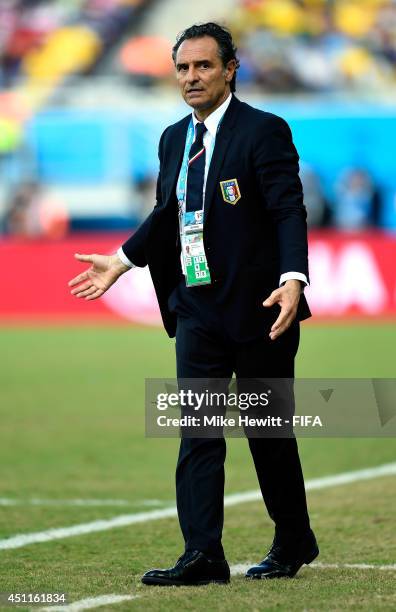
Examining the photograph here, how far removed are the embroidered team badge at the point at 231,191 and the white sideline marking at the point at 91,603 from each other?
1525mm

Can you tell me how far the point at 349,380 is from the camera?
13.3m

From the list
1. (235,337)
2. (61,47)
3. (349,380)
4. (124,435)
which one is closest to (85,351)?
(349,380)

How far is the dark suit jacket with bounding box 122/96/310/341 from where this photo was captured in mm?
4910

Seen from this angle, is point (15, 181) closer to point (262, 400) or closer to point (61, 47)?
point (61, 47)

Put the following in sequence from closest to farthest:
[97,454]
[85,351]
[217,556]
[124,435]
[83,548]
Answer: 1. [217,556]
2. [83,548]
3. [97,454]
4. [124,435]
5. [85,351]

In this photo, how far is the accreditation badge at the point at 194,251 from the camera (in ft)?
16.5

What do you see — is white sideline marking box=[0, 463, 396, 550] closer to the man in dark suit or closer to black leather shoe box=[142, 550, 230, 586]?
black leather shoe box=[142, 550, 230, 586]

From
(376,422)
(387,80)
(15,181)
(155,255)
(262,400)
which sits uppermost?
(387,80)

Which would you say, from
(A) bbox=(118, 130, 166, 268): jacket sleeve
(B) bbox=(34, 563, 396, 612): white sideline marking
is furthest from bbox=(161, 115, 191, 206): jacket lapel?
(B) bbox=(34, 563, 396, 612): white sideline marking

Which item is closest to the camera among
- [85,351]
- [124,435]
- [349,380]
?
[124,435]

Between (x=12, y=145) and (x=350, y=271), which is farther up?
(x=12, y=145)

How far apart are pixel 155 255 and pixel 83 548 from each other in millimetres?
1564

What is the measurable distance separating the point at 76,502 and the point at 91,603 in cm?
289

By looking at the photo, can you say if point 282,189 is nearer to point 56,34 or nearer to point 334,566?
point 334,566
